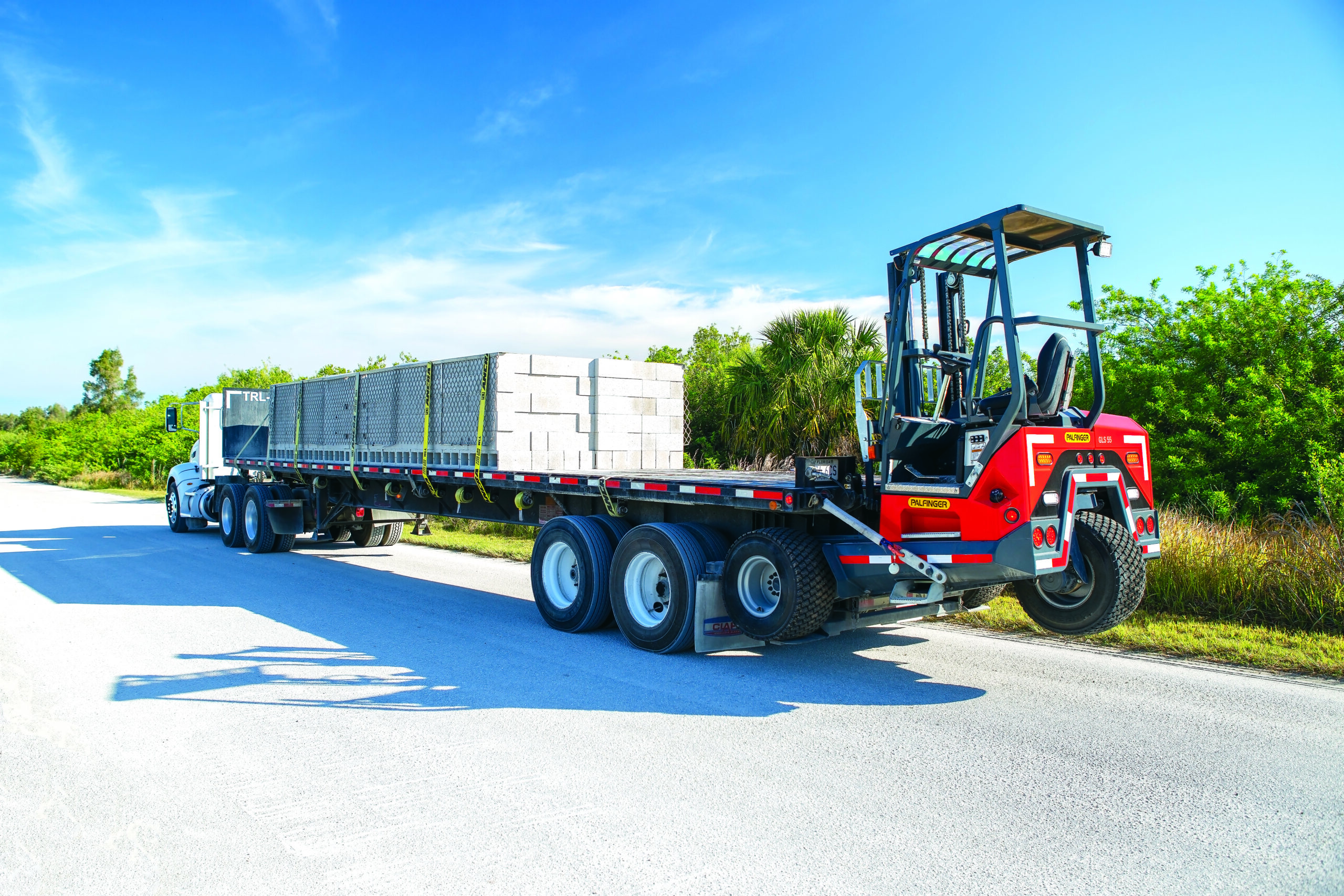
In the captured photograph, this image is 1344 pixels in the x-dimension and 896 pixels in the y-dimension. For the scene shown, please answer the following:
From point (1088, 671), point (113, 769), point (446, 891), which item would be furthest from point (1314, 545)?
point (113, 769)

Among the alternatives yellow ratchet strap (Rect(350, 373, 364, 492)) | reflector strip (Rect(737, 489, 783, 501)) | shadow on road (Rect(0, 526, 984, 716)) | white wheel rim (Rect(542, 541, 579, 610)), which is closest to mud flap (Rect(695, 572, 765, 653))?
shadow on road (Rect(0, 526, 984, 716))

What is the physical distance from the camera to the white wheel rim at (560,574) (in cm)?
857

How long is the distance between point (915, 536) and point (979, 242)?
2294mm

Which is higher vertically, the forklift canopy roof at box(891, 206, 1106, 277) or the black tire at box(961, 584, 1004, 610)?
the forklift canopy roof at box(891, 206, 1106, 277)

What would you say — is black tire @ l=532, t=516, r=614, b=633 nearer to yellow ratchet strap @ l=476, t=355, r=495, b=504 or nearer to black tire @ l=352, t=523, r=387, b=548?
yellow ratchet strap @ l=476, t=355, r=495, b=504

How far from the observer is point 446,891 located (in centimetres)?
338

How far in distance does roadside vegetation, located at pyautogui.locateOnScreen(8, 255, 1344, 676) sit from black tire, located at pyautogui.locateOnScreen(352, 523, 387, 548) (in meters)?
0.96

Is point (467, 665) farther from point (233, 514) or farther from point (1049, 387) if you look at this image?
point (233, 514)

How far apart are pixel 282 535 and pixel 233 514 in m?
1.57

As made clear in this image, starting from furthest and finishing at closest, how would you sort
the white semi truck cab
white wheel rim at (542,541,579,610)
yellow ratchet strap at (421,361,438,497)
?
the white semi truck cab
yellow ratchet strap at (421,361,438,497)
white wheel rim at (542,541,579,610)

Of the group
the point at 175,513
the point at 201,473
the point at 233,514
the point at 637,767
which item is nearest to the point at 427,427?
the point at 233,514

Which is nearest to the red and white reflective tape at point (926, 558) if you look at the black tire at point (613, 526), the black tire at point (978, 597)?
the black tire at point (978, 597)

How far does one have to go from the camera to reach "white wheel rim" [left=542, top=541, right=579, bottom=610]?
28.1 ft

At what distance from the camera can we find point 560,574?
868 centimetres
